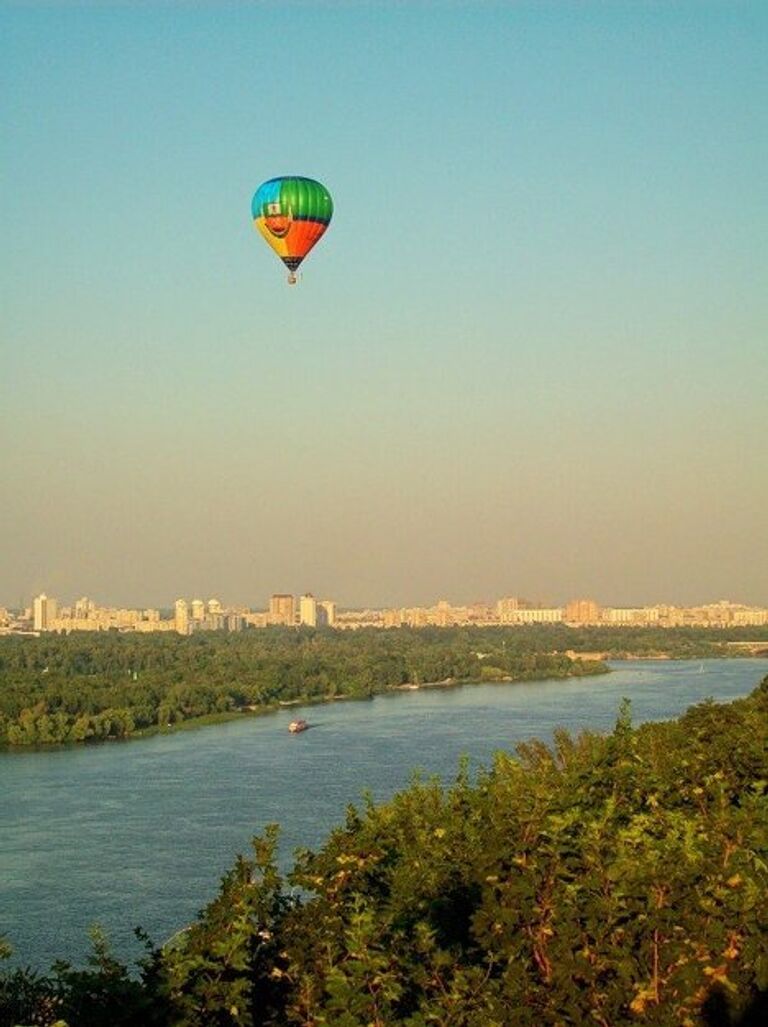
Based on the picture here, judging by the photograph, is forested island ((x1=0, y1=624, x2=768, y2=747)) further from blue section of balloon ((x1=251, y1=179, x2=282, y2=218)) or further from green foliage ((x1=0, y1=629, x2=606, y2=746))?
blue section of balloon ((x1=251, y1=179, x2=282, y2=218))

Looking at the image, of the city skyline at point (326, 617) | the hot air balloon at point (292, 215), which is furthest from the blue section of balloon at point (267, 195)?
the city skyline at point (326, 617)

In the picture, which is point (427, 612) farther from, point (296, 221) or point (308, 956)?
point (308, 956)

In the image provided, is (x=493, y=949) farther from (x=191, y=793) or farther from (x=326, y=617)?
(x=326, y=617)

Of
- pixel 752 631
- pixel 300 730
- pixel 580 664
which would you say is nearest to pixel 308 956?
pixel 300 730

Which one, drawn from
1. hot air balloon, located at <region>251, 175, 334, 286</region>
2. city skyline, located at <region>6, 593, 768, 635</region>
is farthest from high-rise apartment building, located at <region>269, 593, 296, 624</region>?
hot air balloon, located at <region>251, 175, 334, 286</region>

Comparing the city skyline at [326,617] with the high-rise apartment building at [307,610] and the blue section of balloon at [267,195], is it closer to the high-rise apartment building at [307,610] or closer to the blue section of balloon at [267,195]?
the high-rise apartment building at [307,610]

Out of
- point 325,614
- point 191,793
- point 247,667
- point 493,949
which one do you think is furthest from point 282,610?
point 493,949
